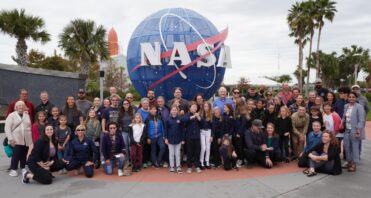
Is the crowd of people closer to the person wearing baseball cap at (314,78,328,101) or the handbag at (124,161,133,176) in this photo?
the handbag at (124,161,133,176)

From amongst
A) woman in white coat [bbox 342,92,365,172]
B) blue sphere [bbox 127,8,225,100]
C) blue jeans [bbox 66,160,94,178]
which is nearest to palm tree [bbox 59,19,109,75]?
blue sphere [bbox 127,8,225,100]

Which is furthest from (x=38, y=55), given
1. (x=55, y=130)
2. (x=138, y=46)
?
(x=55, y=130)

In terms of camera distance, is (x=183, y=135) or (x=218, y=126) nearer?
(x=183, y=135)

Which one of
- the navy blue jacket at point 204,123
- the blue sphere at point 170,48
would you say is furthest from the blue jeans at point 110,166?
the blue sphere at point 170,48

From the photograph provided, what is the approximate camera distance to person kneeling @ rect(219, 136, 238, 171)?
288 inches

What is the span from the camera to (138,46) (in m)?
12.5

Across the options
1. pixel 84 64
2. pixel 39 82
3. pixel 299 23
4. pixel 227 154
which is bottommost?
pixel 227 154

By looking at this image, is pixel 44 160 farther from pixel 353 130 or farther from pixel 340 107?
pixel 340 107

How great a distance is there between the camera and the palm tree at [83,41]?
23266mm

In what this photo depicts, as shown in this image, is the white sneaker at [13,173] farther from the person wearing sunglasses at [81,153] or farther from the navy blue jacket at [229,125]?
the navy blue jacket at [229,125]

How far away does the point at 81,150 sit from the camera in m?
6.95

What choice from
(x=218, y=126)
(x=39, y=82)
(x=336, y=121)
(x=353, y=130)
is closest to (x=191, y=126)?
(x=218, y=126)

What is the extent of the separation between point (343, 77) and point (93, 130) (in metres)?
52.7

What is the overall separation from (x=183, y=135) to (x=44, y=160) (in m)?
2.83
